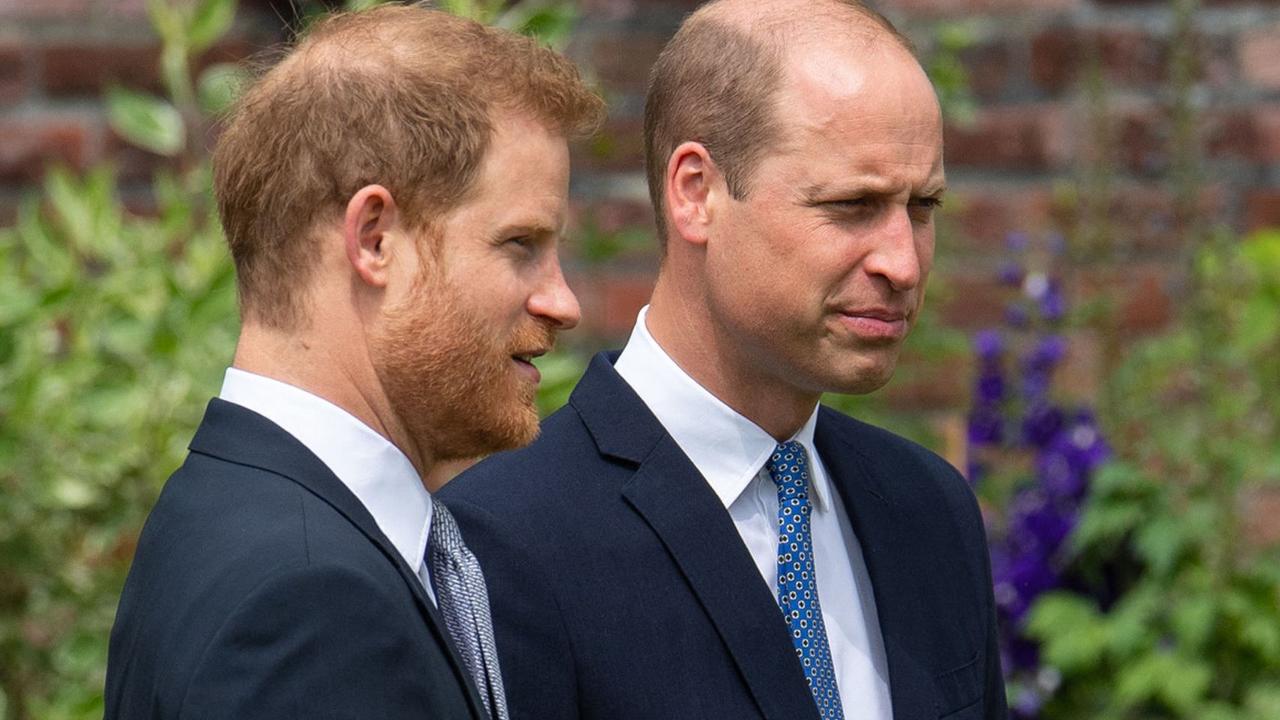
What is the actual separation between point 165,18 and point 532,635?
1738mm

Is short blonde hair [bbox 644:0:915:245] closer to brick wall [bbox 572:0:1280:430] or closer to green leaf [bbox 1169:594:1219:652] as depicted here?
brick wall [bbox 572:0:1280:430]

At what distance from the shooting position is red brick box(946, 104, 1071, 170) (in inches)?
155

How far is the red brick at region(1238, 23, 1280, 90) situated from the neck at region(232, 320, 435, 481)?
111 inches

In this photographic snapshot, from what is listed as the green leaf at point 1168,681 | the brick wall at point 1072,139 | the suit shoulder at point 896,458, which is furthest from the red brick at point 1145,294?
the suit shoulder at point 896,458

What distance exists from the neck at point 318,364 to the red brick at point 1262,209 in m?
2.78

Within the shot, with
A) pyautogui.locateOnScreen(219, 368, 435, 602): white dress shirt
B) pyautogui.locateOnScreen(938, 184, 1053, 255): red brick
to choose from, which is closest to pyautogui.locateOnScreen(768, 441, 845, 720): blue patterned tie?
pyautogui.locateOnScreen(219, 368, 435, 602): white dress shirt

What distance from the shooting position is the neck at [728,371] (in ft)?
7.36

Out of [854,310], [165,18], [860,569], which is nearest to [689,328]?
[854,310]

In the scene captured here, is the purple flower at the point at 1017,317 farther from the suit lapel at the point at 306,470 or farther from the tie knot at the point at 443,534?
the suit lapel at the point at 306,470

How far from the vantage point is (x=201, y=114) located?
3.66 meters

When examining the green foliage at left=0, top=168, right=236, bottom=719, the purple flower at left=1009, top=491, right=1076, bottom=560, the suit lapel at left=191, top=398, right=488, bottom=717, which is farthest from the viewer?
the purple flower at left=1009, top=491, right=1076, bottom=560

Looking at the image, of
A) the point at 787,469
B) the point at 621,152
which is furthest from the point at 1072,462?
the point at 787,469

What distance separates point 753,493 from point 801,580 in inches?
5.0

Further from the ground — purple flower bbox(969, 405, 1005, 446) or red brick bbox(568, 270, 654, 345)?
red brick bbox(568, 270, 654, 345)
